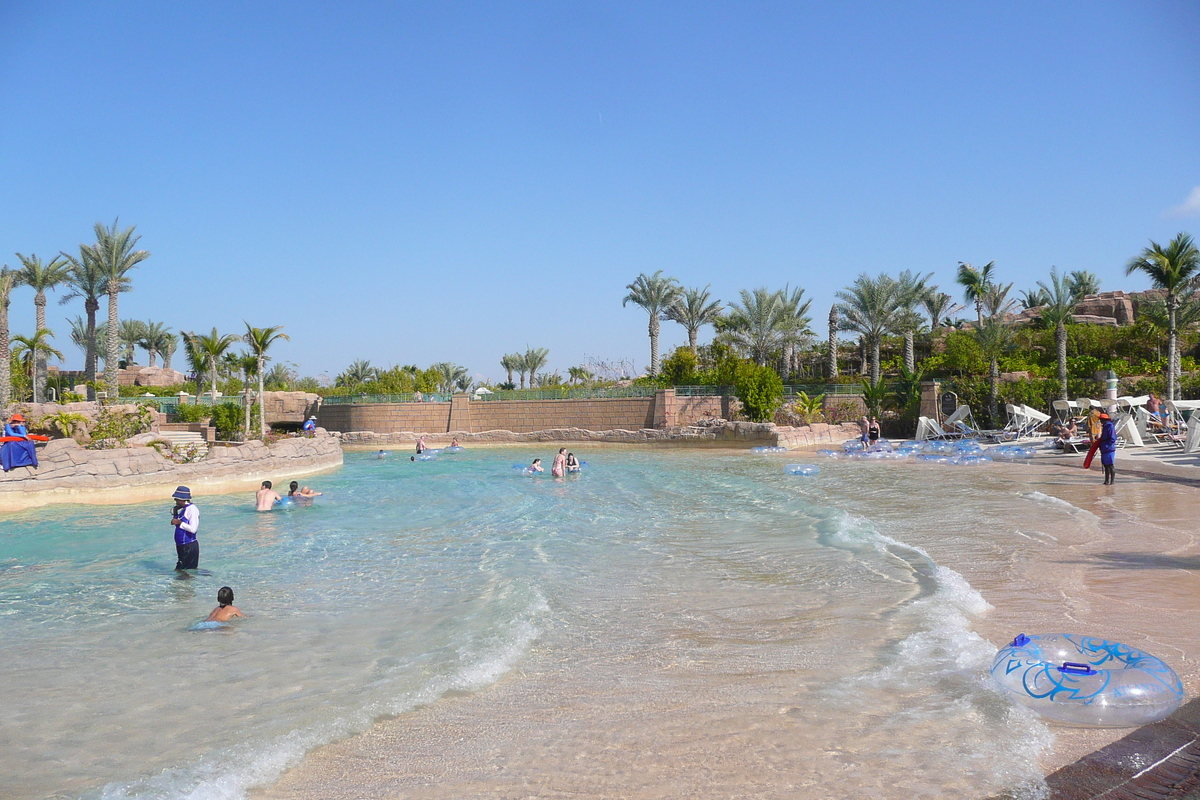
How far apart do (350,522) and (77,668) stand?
8299 millimetres

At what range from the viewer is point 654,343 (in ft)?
152

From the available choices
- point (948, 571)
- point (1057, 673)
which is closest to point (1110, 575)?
point (948, 571)

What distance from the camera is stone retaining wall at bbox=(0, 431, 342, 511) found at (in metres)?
17.3

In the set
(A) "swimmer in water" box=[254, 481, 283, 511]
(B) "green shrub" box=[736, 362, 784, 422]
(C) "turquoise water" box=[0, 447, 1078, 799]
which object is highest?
(B) "green shrub" box=[736, 362, 784, 422]

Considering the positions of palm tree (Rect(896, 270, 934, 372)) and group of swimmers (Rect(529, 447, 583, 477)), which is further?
palm tree (Rect(896, 270, 934, 372))

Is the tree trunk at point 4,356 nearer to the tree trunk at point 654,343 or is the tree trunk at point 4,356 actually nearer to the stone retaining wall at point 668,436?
the stone retaining wall at point 668,436

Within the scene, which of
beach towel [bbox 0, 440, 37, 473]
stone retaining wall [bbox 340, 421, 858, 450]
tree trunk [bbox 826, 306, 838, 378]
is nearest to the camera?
beach towel [bbox 0, 440, 37, 473]

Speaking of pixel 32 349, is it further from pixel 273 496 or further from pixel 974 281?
pixel 974 281

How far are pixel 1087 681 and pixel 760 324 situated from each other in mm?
37179

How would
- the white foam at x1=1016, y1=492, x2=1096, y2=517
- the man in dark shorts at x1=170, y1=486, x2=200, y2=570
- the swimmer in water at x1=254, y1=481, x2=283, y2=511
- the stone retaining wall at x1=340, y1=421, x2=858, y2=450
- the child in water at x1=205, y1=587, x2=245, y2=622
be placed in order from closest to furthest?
1. the child in water at x1=205, y1=587, x2=245, y2=622
2. the man in dark shorts at x1=170, y1=486, x2=200, y2=570
3. the white foam at x1=1016, y1=492, x2=1096, y2=517
4. the swimmer in water at x1=254, y1=481, x2=283, y2=511
5. the stone retaining wall at x1=340, y1=421, x2=858, y2=450

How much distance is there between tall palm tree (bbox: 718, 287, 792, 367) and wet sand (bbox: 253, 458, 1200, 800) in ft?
111

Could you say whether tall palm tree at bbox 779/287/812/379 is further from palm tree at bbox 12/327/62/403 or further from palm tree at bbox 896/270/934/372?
palm tree at bbox 12/327/62/403

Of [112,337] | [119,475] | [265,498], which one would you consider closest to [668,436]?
[265,498]

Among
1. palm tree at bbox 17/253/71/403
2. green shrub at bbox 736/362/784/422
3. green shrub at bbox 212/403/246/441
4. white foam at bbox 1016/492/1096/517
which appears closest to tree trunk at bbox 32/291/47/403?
palm tree at bbox 17/253/71/403
